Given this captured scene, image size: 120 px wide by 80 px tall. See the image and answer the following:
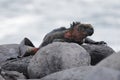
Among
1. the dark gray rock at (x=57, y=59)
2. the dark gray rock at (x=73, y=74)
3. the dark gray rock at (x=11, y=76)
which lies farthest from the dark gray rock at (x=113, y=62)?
the dark gray rock at (x=11, y=76)

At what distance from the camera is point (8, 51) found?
54.7 ft

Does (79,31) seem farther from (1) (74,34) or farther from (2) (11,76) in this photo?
(2) (11,76)

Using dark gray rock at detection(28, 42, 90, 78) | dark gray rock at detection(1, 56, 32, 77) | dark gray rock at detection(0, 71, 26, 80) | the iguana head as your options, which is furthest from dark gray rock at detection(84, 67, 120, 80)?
the iguana head

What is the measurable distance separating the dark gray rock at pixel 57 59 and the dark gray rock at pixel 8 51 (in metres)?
3.41

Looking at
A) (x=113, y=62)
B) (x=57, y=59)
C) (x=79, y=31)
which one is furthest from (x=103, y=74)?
(x=79, y=31)

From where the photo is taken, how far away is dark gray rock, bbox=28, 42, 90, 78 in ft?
38.4

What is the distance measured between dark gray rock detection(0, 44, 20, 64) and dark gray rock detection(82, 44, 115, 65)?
2.52 metres

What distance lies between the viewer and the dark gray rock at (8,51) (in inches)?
628

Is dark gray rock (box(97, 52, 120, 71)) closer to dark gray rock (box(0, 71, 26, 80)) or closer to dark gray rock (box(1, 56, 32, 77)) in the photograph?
dark gray rock (box(0, 71, 26, 80))

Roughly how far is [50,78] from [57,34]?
5.93m

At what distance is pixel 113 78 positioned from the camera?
801 centimetres

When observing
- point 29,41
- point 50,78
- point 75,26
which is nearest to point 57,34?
point 75,26

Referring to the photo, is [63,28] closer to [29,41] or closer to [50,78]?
[29,41]

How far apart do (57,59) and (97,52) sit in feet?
8.68
